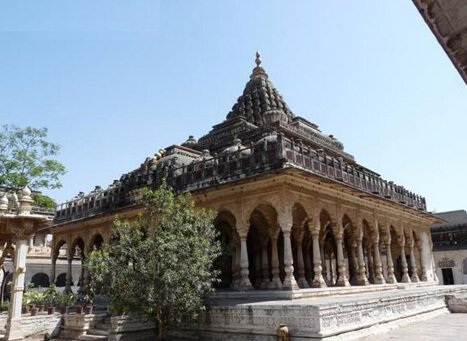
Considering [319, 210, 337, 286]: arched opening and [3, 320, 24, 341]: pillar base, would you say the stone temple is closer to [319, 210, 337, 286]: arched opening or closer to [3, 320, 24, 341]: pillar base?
[319, 210, 337, 286]: arched opening

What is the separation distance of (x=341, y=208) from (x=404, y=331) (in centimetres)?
605

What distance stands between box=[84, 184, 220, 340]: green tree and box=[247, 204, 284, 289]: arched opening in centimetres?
531

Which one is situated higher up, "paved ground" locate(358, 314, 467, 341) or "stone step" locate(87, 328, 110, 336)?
"stone step" locate(87, 328, 110, 336)

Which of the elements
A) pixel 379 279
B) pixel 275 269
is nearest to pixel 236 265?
pixel 275 269

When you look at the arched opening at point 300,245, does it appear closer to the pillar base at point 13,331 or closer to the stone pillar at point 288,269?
the stone pillar at point 288,269

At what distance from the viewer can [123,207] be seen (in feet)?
61.9

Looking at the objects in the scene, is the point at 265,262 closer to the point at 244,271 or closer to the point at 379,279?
the point at 244,271

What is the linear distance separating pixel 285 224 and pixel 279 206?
2.17ft

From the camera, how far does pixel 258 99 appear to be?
1171 inches

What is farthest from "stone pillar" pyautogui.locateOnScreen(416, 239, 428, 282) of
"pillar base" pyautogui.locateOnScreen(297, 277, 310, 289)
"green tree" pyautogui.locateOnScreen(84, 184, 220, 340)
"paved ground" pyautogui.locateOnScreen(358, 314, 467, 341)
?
"green tree" pyautogui.locateOnScreen(84, 184, 220, 340)

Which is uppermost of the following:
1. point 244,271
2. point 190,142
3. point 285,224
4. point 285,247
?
point 190,142

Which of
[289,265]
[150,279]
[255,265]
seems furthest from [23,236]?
[255,265]

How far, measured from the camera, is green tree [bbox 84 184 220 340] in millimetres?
10188

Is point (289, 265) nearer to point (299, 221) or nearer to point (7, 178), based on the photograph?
point (299, 221)
